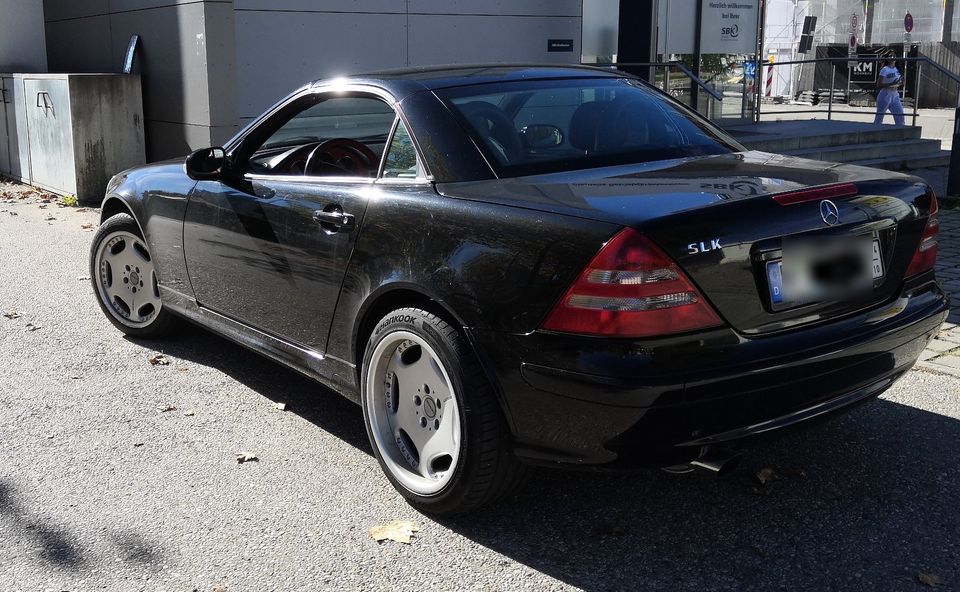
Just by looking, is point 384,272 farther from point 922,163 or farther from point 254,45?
point 922,163


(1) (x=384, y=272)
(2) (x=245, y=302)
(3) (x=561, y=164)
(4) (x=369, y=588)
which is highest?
(3) (x=561, y=164)

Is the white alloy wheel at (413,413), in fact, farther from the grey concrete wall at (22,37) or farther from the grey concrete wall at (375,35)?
the grey concrete wall at (22,37)

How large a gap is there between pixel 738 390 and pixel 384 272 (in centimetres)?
133

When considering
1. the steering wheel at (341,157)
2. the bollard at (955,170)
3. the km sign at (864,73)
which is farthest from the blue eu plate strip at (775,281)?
the km sign at (864,73)

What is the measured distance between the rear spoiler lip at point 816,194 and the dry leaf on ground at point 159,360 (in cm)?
365

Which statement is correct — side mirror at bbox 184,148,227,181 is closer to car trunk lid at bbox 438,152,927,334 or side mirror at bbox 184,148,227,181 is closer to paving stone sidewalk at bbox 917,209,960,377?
car trunk lid at bbox 438,152,927,334

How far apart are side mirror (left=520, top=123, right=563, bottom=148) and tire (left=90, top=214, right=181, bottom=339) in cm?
266

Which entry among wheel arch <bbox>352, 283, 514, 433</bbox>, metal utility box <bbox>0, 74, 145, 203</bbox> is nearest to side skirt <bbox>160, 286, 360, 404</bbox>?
wheel arch <bbox>352, 283, 514, 433</bbox>

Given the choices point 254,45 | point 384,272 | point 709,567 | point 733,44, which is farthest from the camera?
point 733,44

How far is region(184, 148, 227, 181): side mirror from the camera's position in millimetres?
4695

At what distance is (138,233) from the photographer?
5.69 m

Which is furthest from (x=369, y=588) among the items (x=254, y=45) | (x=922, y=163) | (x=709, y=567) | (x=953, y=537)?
(x=922, y=163)

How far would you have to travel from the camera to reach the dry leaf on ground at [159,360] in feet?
18.3

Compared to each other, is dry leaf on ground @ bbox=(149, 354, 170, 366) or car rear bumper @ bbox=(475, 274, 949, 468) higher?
car rear bumper @ bbox=(475, 274, 949, 468)
